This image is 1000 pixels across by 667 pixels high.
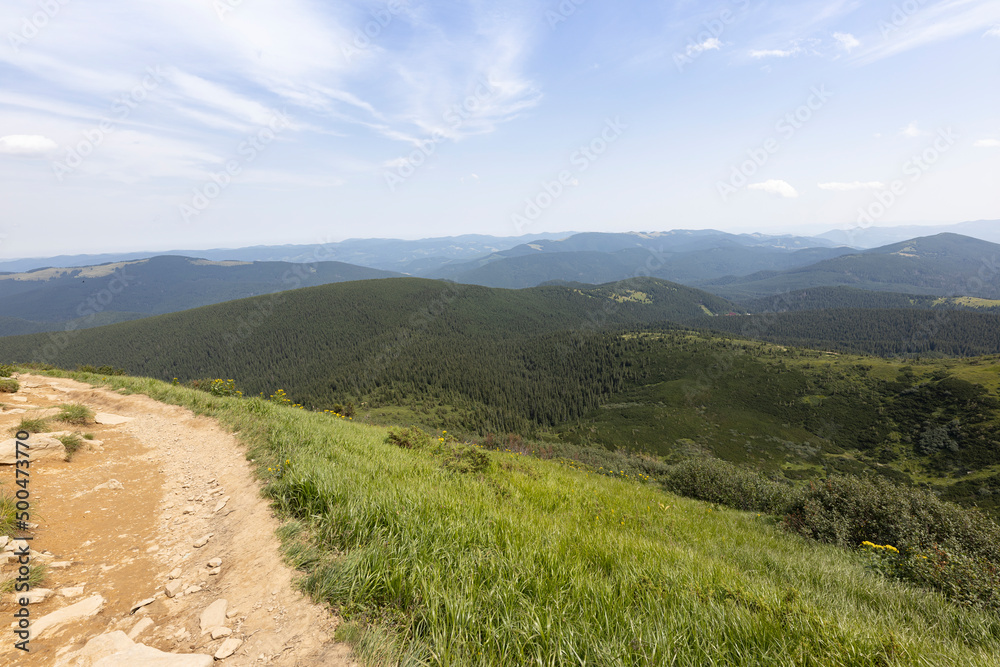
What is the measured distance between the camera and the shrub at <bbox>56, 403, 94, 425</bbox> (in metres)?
9.62

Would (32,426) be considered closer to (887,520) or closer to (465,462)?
(465,462)

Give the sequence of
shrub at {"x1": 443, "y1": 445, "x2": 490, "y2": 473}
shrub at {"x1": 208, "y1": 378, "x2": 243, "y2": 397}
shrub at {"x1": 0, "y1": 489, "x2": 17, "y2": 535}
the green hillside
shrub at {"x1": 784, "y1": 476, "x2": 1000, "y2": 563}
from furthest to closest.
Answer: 1. the green hillside
2. shrub at {"x1": 208, "y1": 378, "x2": 243, "y2": 397}
3. shrub at {"x1": 784, "y1": 476, "x2": 1000, "y2": 563}
4. shrub at {"x1": 443, "y1": 445, "x2": 490, "y2": 473}
5. shrub at {"x1": 0, "y1": 489, "x2": 17, "y2": 535}

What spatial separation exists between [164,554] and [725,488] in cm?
2136

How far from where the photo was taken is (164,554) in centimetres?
497

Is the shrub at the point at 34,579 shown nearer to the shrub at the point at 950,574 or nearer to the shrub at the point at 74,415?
the shrub at the point at 74,415

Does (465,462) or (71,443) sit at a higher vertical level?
(71,443)

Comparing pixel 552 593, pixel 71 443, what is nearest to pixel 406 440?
pixel 71 443

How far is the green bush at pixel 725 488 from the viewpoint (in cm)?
1633

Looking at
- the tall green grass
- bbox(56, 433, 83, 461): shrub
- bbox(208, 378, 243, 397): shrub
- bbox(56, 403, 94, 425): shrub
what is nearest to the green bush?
the tall green grass

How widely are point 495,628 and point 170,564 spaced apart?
15.4 feet

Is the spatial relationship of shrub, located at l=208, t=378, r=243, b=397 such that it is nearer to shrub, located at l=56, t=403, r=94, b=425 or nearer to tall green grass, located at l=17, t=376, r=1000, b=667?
shrub, located at l=56, t=403, r=94, b=425

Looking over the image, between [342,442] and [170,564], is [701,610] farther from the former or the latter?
[342,442]

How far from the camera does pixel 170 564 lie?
4746 millimetres

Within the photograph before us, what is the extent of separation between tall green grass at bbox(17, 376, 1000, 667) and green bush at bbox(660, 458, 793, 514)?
11.3 meters
